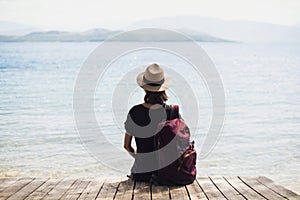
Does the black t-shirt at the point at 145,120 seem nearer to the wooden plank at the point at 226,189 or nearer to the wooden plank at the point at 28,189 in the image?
the wooden plank at the point at 226,189

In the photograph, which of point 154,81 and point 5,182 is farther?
point 5,182

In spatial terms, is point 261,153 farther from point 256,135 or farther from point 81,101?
point 81,101

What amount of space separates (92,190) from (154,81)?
3.69 feet

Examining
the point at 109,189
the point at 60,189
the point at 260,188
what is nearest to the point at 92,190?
the point at 109,189

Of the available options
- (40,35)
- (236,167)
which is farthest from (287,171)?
(40,35)

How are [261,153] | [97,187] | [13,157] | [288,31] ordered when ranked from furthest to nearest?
[288,31]
[261,153]
[13,157]
[97,187]

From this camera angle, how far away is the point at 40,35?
11762 centimetres

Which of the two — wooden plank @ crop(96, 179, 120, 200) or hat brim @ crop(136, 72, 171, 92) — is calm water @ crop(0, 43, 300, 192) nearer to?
wooden plank @ crop(96, 179, 120, 200)

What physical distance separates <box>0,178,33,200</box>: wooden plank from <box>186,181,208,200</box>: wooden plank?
1.53m

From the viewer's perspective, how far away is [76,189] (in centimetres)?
472

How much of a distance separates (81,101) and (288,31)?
14292 centimetres

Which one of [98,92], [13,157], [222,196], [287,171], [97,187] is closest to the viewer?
[222,196]

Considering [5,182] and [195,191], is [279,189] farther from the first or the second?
[5,182]

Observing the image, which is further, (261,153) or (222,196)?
(261,153)
